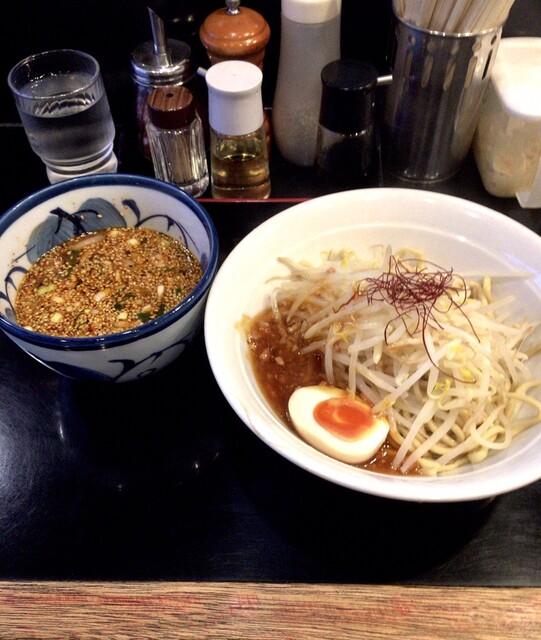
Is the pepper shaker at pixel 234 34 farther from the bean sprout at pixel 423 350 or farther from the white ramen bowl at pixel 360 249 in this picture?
the bean sprout at pixel 423 350

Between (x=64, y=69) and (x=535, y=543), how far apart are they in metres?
1.69

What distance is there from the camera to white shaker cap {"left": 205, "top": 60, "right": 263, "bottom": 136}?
1.42 meters

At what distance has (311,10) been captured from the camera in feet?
4.99

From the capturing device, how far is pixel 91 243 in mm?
1438

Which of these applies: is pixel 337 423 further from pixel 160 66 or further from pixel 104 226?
pixel 160 66

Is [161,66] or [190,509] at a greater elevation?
[161,66]

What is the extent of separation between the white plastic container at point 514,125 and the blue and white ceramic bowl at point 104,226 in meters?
0.86

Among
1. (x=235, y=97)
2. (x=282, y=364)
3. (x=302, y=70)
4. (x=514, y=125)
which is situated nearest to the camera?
(x=282, y=364)

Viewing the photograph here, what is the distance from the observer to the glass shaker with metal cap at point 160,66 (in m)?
1.63

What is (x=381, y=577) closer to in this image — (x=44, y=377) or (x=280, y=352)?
(x=280, y=352)

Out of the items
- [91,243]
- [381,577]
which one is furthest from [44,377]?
[381,577]

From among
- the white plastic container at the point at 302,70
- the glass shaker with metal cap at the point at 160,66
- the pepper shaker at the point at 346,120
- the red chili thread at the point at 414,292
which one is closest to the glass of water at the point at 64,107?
the glass shaker with metal cap at the point at 160,66

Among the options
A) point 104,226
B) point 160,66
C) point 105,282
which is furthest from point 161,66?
point 105,282

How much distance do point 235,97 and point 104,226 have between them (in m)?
0.44
